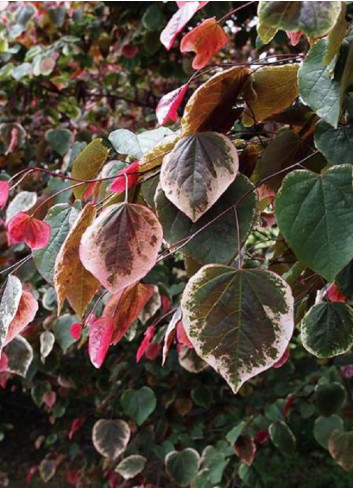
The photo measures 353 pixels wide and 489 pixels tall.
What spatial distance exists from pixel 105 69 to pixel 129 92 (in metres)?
0.20

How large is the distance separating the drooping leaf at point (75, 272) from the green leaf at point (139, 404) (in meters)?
1.37

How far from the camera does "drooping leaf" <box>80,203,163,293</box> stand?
0.52 meters

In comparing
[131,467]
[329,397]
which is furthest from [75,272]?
[131,467]

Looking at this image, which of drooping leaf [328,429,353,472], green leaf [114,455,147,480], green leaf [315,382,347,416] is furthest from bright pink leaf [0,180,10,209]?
green leaf [114,455,147,480]

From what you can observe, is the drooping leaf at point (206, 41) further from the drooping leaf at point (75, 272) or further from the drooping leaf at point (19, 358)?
the drooping leaf at point (19, 358)

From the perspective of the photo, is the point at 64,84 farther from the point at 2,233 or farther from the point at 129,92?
the point at 2,233

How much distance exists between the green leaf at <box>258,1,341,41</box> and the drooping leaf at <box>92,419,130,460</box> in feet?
5.24

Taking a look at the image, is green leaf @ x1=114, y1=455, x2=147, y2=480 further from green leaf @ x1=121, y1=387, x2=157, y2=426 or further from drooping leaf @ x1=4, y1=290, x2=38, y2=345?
drooping leaf @ x1=4, y1=290, x2=38, y2=345

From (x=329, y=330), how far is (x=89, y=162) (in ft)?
1.05

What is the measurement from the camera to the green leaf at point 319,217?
0.51 m

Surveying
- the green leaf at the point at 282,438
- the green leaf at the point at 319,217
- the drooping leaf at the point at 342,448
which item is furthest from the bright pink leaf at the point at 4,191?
the green leaf at the point at 282,438

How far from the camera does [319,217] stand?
0.52 meters

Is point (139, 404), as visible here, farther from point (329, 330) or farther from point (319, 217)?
point (319, 217)

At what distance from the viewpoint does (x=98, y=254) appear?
522 millimetres
